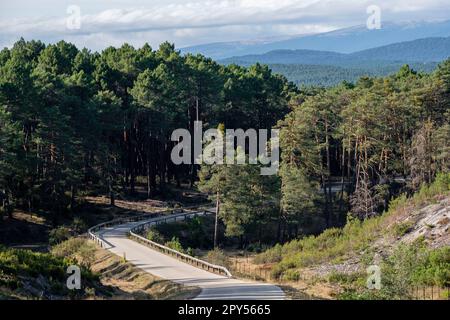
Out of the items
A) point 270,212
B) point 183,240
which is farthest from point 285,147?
point 183,240

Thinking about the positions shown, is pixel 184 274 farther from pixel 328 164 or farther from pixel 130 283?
pixel 328 164

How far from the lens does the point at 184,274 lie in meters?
35.0

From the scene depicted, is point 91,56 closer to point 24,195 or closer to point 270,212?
point 24,195

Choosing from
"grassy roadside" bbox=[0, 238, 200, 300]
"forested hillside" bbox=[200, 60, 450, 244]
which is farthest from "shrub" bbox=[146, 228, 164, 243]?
"grassy roadside" bbox=[0, 238, 200, 300]

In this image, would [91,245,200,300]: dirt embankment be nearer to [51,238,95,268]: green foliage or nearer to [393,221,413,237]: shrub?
[51,238,95,268]: green foliage

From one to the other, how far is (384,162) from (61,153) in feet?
101

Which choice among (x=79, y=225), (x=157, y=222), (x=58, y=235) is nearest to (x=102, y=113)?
(x=79, y=225)

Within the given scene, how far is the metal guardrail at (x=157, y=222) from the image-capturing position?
37013 millimetres

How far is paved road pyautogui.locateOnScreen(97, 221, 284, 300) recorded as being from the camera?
27.8m

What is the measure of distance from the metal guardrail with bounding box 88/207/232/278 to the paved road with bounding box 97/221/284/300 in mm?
520

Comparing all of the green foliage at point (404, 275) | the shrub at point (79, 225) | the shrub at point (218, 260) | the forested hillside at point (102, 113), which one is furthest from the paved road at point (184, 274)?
the forested hillside at point (102, 113)

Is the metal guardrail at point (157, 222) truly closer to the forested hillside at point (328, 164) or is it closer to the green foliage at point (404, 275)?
the forested hillside at point (328, 164)

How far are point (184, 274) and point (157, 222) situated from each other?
2055 cm
